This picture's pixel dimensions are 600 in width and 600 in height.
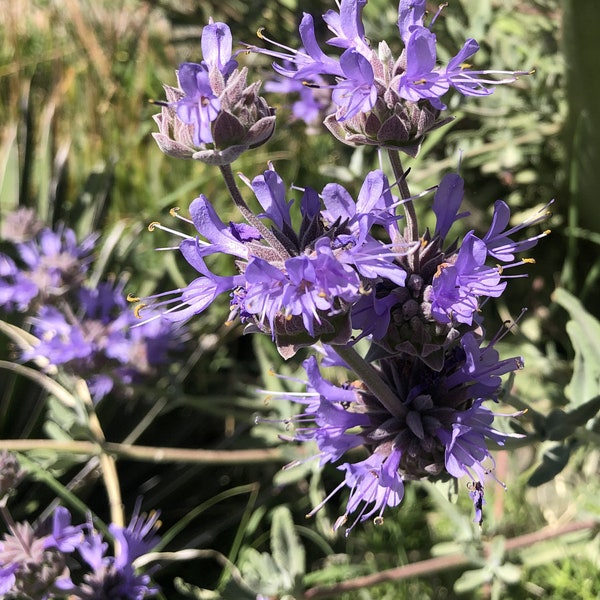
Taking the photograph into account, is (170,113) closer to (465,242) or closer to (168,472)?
(465,242)

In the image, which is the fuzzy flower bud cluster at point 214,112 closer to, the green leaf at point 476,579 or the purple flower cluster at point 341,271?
the purple flower cluster at point 341,271

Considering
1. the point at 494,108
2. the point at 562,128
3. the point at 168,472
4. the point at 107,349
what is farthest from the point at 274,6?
the point at 168,472

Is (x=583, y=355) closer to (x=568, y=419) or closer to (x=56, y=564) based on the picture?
(x=568, y=419)

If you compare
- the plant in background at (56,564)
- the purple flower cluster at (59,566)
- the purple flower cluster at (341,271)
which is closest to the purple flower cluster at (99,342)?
the plant in background at (56,564)

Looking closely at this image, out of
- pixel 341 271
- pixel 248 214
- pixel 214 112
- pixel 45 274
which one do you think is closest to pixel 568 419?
pixel 341 271

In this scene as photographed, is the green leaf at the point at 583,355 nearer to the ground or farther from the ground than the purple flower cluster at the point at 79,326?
farther from the ground

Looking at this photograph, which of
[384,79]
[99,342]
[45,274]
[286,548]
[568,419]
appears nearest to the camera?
[384,79]
